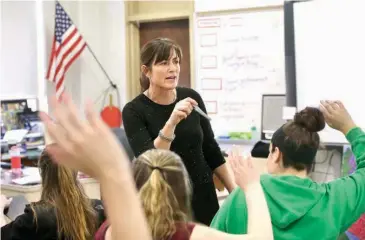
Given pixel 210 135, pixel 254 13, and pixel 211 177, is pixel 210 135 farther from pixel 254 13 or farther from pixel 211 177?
pixel 254 13

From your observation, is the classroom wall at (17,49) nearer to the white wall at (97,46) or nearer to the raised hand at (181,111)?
the white wall at (97,46)

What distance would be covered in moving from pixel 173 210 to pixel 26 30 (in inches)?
159

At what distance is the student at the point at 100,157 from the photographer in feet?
1.82

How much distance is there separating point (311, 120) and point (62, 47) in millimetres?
3534

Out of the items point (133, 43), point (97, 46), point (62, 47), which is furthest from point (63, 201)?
point (97, 46)

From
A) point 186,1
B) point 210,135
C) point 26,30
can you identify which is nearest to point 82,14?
point 26,30

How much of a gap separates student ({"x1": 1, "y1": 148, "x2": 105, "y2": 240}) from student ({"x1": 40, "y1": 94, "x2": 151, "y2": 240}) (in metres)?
1.09

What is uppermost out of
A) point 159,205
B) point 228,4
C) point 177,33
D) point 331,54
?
point 228,4

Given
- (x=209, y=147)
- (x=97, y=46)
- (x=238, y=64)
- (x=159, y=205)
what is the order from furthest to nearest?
(x=97, y=46) < (x=238, y=64) < (x=209, y=147) < (x=159, y=205)

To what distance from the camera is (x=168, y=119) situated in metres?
1.92

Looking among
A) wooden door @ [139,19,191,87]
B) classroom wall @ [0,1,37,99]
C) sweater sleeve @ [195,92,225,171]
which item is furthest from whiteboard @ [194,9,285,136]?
sweater sleeve @ [195,92,225,171]

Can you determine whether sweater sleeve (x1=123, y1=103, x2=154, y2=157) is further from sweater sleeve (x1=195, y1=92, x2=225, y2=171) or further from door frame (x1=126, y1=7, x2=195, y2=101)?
door frame (x1=126, y1=7, x2=195, y2=101)

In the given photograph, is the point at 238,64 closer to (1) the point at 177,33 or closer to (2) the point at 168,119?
(1) the point at 177,33

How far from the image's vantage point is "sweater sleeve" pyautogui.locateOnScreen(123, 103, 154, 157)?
1.88m
